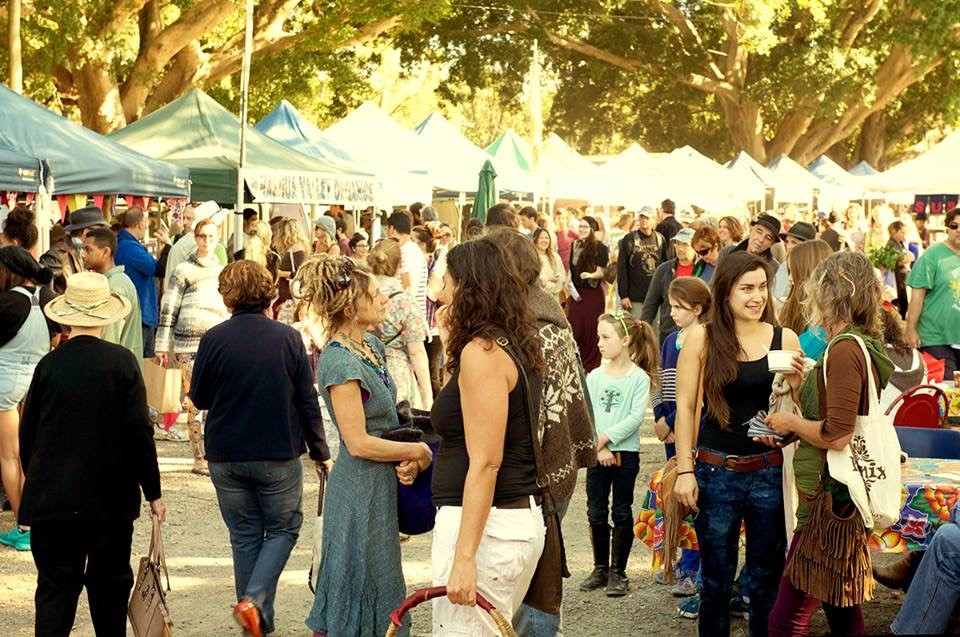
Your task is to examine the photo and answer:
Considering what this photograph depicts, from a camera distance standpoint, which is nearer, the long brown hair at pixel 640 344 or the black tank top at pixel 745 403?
the black tank top at pixel 745 403

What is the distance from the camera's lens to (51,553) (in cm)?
512

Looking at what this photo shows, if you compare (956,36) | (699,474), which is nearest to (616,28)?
(956,36)

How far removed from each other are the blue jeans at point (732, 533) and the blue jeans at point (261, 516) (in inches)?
70.1

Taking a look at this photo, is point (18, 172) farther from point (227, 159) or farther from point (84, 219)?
point (227, 159)

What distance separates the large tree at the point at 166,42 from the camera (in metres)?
21.8

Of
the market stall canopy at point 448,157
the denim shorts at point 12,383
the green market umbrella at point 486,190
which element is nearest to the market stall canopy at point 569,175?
the market stall canopy at point 448,157

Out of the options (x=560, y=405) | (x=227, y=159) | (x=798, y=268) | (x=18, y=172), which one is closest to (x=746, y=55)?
(x=227, y=159)

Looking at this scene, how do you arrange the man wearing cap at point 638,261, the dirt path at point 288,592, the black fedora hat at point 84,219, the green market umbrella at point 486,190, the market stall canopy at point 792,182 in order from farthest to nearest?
the market stall canopy at point 792,182
the green market umbrella at point 486,190
the man wearing cap at point 638,261
the black fedora hat at point 84,219
the dirt path at point 288,592

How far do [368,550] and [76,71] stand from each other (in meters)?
19.7

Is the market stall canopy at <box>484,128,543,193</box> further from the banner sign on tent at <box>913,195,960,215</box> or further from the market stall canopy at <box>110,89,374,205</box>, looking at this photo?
the banner sign on tent at <box>913,195,960,215</box>

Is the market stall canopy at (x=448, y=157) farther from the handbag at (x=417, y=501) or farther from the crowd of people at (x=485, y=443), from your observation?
the handbag at (x=417, y=501)

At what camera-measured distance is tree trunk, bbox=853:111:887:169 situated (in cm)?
4788

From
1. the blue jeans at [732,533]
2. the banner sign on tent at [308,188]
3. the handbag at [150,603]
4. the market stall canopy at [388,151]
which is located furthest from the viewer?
the market stall canopy at [388,151]

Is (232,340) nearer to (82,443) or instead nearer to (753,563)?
(82,443)
